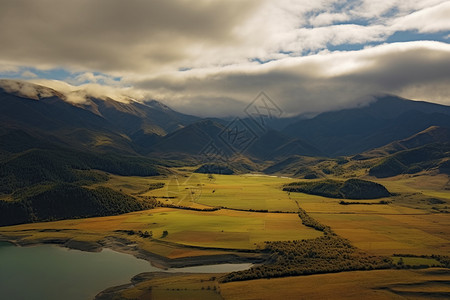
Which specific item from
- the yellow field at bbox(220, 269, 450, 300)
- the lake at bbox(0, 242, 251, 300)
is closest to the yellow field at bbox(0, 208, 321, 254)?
the lake at bbox(0, 242, 251, 300)

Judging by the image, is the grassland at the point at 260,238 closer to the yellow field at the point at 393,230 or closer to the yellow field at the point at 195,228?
the yellow field at the point at 393,230

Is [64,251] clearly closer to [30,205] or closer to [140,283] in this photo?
[140,283]

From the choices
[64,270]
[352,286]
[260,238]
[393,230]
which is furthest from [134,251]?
[393,230]

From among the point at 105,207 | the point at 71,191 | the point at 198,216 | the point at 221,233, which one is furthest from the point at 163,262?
the point at 71,191

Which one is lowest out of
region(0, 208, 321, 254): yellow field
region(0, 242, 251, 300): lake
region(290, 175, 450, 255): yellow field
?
region(0, 242, 251, 300): lake

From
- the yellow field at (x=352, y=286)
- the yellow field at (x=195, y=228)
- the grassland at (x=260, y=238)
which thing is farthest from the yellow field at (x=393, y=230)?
the yellow field at (x=352, y=286)

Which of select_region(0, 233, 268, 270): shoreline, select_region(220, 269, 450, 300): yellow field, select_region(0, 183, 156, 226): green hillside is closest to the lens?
select_region(220, 269, 450, 300): yellow field

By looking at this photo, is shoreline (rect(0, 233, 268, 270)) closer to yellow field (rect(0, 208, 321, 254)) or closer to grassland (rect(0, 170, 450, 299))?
grassland (rect(0, 170, 450, 299))
